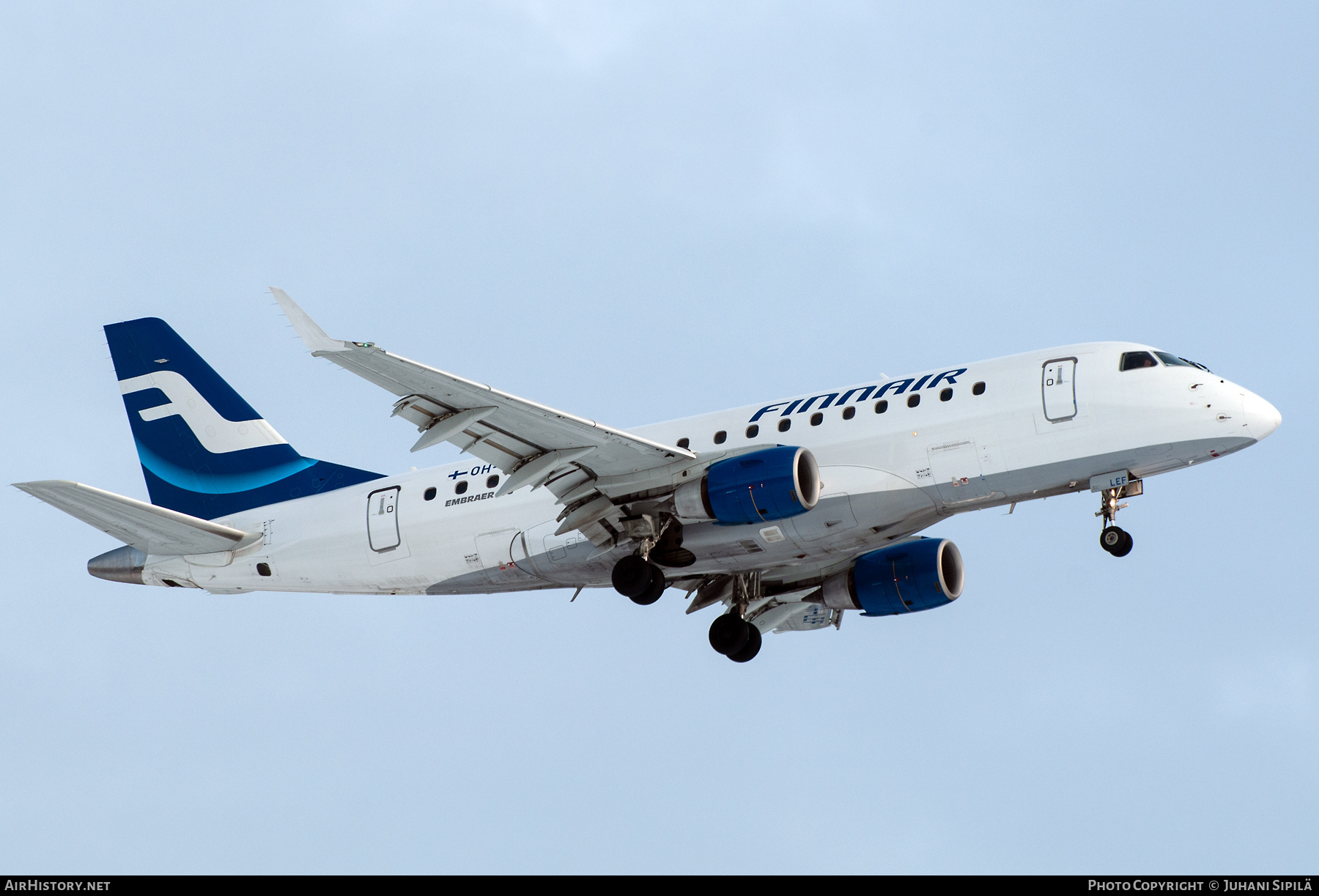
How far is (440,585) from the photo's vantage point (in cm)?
3262

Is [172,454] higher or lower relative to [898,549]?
higher

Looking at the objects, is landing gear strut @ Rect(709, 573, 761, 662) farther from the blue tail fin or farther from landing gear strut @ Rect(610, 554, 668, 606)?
the blue tail fin

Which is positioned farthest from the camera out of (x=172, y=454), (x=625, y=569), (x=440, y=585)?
(x=172, y=454)

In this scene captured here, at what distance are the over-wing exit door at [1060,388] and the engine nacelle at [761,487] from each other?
4.66 metres

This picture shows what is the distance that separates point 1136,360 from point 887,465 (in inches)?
206

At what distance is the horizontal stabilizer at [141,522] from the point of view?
2952 centimetres

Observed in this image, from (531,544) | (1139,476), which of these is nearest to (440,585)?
(531,544)

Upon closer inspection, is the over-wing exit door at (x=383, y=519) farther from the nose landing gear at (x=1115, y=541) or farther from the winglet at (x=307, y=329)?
the nose landing gear at (x=1115, y=541)

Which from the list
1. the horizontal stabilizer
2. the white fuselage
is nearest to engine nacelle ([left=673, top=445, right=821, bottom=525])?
the white fuselage

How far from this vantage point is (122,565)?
34.4 metres

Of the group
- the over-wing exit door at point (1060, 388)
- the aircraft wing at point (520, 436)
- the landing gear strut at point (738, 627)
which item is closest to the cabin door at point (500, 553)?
the aircraft wing at point (520, 436)

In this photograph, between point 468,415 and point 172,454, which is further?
point 172,454
